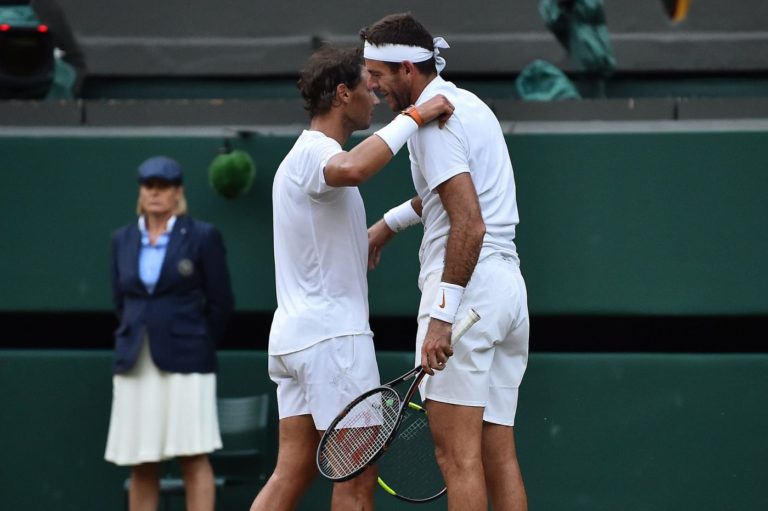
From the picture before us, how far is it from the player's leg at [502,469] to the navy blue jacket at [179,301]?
203cm

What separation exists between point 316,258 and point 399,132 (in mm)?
586

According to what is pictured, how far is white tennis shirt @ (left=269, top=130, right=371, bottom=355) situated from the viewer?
16.8 ft

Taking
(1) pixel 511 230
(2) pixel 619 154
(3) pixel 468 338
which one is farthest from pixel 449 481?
(2) pixel 619 154

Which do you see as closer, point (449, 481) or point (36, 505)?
point (449, 481)

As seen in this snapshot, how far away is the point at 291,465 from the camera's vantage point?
526cm

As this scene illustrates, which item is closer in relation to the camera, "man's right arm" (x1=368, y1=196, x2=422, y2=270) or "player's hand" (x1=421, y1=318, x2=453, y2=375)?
"player's hand" (x1=421, y1=318, x2=453, y2=375)

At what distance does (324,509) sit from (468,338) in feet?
8.65

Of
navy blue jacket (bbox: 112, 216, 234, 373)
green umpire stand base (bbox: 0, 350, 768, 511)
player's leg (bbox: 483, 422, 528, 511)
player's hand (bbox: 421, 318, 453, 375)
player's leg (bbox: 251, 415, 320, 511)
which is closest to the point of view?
player's hand (bbox: 421, 318, 453, 375)

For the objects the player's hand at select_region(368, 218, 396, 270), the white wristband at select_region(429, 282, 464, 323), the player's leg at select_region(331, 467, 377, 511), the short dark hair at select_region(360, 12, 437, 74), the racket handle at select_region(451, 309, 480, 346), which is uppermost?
the short dark hair at select_region(360, 12, 437, 74)

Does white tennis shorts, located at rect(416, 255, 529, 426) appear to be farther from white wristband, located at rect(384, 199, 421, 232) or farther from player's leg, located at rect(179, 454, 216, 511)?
player's leg, located at rect(179, 454, 216, 511)

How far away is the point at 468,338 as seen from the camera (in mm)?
4934

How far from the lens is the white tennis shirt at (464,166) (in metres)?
4.90

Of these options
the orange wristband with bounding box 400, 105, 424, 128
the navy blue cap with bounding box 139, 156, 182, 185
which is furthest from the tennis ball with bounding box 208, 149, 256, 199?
the orange wristband with bounding box 400, 105, 424, 128

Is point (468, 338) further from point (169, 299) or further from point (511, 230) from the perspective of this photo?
point (169, 299)
